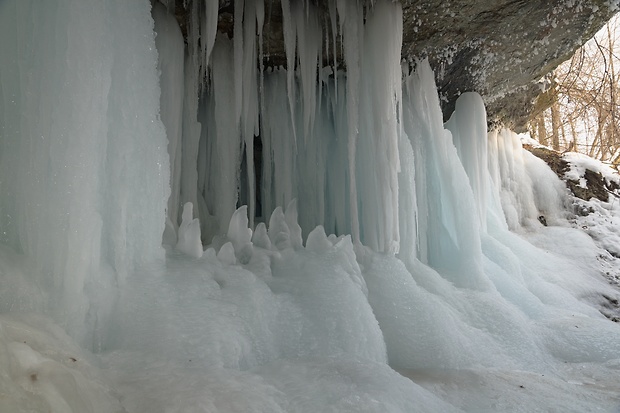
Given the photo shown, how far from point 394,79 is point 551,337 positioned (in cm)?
233

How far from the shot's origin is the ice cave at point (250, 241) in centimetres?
182

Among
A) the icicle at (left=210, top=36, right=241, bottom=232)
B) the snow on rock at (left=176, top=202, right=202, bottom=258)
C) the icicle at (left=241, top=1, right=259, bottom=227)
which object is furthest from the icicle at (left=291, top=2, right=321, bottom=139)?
the snow on rock at (left=176, top=202, right=202, bottom=258)

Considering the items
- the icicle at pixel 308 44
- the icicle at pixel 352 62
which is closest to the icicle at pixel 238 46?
the icicle at pixel 308 44

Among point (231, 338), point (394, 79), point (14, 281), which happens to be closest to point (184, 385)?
point (231, 338)

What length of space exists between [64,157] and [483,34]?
11.9 feet

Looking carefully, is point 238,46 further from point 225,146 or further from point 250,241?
point 250,241

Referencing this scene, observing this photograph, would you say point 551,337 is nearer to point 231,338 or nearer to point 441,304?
point 441,304

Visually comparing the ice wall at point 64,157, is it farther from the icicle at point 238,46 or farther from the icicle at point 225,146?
the icicle at point 225,146

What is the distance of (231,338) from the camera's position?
7.27 ft

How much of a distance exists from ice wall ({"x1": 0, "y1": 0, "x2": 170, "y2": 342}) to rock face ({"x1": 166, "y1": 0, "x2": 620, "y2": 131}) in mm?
1576

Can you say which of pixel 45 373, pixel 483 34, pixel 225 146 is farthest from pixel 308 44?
pixel 45 373

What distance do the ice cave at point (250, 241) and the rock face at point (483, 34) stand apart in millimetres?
121

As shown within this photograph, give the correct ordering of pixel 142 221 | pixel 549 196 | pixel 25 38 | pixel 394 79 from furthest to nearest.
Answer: pixel 549 196 → pixel 394 79 → pixel 142 221 → pixel 25 38

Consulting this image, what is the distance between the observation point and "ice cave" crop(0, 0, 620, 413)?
1.82 m
